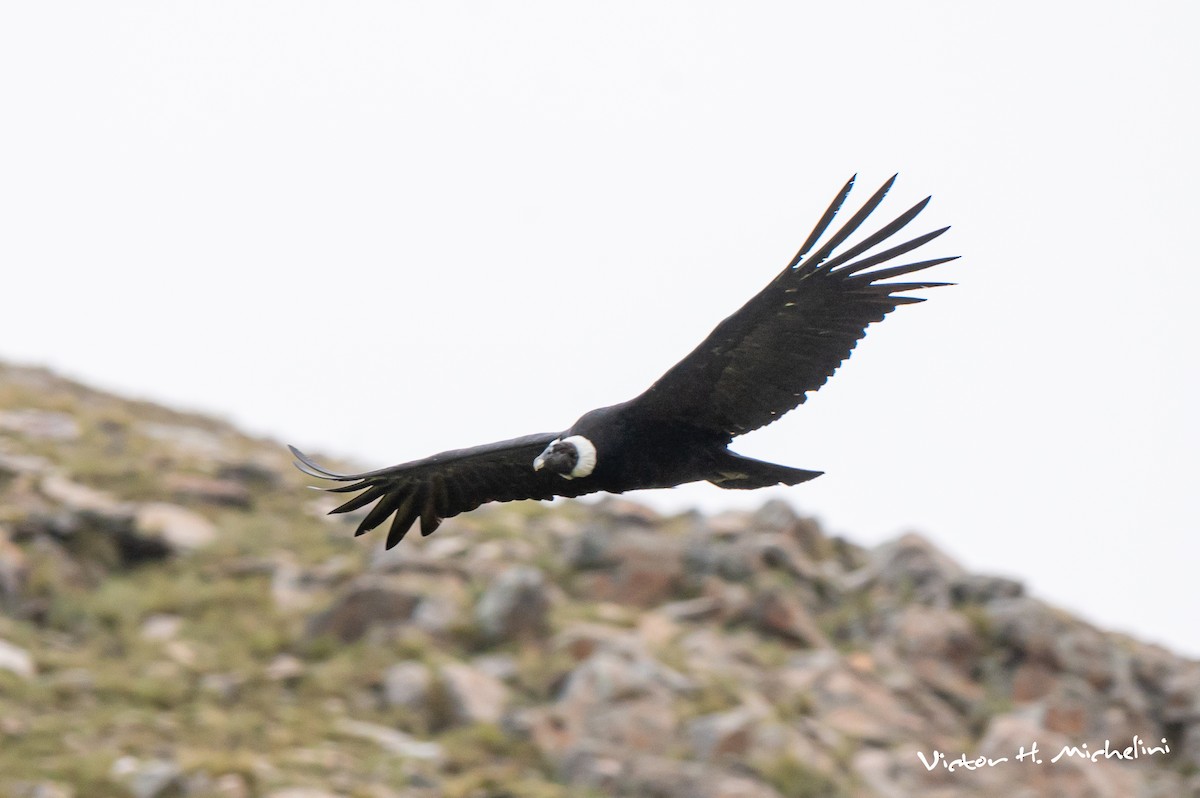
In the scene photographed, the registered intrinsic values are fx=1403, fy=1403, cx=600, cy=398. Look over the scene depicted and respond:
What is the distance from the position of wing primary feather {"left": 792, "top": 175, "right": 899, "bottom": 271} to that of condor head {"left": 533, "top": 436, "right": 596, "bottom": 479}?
1703 mm

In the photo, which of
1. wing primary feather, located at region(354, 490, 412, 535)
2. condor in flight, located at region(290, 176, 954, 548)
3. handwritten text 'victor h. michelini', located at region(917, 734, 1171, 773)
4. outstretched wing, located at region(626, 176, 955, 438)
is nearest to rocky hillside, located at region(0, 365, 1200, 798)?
handwritten text 'victor h. michelini', located at region(917, 734, 1171, 773)

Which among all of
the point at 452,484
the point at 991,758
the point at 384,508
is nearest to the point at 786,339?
the point at 452,484

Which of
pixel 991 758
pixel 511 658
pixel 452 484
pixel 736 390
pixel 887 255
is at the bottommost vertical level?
pixel 991 758

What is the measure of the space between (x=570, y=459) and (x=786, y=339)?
4.77 feet

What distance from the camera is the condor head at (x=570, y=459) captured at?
8188mm

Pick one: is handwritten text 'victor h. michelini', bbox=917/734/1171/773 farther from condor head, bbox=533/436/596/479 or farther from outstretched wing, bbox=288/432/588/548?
condor head, bbox=533/436/596/479

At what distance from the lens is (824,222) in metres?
7.24

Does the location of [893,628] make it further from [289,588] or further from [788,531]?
[289,588]

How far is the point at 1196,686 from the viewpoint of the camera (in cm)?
1747

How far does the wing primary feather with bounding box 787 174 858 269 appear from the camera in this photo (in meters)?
6.88

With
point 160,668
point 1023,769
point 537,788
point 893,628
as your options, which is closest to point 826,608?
point 893,628

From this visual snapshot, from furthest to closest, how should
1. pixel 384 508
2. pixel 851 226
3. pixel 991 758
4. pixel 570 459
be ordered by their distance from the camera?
pixel 991 758 < pixel 384 508 < pixel 570 459 < pixel 851 226

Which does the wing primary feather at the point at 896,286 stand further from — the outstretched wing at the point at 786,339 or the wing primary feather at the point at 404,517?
the wing primary feather at the point at 404,517

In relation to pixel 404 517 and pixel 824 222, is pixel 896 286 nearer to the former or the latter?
pixel 824 222
